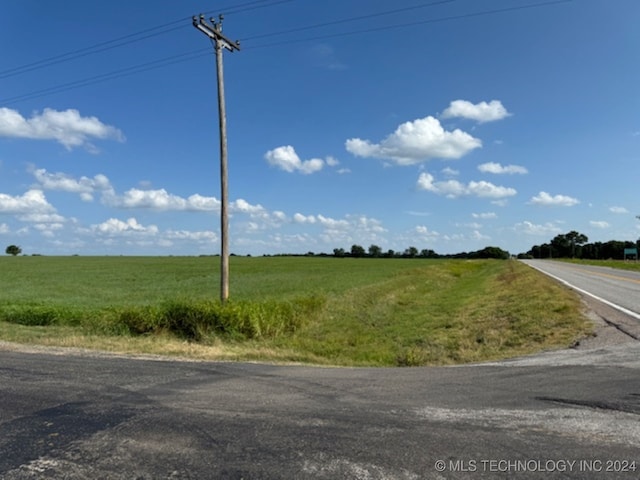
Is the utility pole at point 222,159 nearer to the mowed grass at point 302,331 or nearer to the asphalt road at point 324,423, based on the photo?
the mowed grass at point 302,331

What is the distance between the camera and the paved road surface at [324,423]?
3.82 metres

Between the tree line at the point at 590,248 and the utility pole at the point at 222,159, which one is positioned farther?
the tree line at the point at 590,248

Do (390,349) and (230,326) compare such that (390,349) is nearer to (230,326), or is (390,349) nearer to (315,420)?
(230,326)

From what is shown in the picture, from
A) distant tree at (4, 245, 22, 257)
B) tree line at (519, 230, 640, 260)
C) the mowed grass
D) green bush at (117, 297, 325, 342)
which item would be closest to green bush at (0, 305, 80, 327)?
the mowed grass

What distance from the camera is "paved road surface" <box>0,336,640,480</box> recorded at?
12.5 feet

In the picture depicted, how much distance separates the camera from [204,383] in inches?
271

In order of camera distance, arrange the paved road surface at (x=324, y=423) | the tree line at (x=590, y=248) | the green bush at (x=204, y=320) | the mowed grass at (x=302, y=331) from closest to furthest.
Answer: the paved road surface at (x=324, y=423), the mowed grass at (x=302, y=331), the green bush at (x=204, y=320), the tree line at (x=590, y=248)

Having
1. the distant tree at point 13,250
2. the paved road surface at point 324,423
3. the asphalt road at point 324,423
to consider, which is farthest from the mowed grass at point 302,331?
the distant tree at point 13,250

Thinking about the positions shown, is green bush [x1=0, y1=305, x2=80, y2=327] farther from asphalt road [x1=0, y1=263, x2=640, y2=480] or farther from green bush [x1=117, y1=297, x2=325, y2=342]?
asphalt road [x1=0, y1=263, x2=640, y2=480]

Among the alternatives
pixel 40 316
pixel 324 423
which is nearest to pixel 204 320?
pixel 40 316

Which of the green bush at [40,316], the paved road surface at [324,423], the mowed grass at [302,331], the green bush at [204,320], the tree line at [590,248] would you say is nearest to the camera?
the paved road surface at [324,423]

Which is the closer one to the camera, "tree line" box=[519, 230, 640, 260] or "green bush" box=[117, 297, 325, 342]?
"green bush" box=[117, 297, 325, 342]

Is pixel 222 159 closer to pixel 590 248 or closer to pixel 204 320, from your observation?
pixel 204 320

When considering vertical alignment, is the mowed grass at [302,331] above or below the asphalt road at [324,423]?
below
